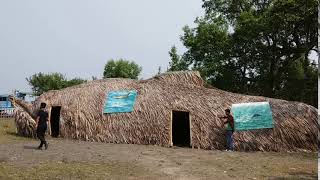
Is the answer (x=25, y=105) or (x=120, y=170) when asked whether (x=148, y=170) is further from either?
(x=25, y=105)

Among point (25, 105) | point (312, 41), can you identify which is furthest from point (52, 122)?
point (312, 41)

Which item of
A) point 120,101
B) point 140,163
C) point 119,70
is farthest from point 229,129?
point 119,70

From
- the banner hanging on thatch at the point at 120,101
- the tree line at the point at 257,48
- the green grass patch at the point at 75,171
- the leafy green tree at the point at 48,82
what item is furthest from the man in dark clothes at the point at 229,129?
the leafy green tree at the point at 48,82

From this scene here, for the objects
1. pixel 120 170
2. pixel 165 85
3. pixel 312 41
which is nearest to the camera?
pixel 120 170

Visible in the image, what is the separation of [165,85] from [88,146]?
16.1 feet

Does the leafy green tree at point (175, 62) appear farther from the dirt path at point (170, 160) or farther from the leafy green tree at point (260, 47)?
the dirt path at point (170, 160)

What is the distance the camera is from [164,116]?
60.2 feet

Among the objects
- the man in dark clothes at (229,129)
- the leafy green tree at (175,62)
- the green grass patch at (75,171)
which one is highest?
the leafy green tree at (175,62)

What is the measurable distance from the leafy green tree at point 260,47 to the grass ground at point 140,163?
595 inches

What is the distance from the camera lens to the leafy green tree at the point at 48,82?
55250 millimetres

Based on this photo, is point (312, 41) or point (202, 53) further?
point (202, 53)

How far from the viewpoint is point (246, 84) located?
117 ft

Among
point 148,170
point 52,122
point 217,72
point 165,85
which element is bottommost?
point 148,170

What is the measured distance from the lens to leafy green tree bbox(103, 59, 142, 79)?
150 feet
